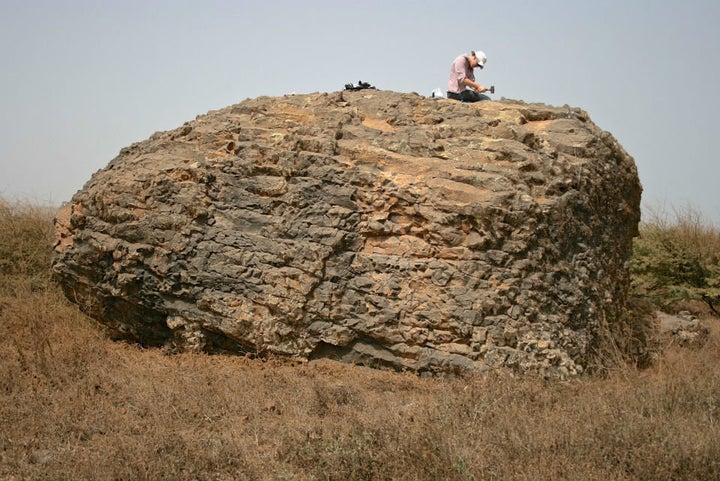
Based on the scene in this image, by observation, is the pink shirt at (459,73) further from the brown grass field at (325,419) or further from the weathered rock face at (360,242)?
the brown grass field at (325,419)

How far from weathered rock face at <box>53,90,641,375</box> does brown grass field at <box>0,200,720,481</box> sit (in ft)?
1.03

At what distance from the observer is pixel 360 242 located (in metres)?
6.76

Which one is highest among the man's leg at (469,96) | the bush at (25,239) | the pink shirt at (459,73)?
the pink shirt at (459,73)

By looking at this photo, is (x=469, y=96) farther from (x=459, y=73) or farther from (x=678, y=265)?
(x=678, y=265)

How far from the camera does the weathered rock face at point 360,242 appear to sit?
646 cm

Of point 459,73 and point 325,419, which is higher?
point 459,73

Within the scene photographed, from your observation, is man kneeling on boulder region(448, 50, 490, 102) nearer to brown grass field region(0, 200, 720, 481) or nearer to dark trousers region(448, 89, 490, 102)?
dark trousers region(448, 89, 490, 102)

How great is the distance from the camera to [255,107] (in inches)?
312

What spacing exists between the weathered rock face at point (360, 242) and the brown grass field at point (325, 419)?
315 millimetres

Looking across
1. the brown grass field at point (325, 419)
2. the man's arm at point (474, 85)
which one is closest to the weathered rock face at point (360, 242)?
the brown grass field at point (325, 419)

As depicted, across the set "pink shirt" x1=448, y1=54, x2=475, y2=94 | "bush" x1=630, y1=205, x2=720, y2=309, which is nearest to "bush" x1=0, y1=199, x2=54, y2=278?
"pink shirt" x1=448, y1=54, x2=475, y2=94

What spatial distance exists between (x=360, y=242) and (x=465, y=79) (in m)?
2.85

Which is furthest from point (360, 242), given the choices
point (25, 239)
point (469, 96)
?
point (25, 239)

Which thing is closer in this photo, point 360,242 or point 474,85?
point 360,242
